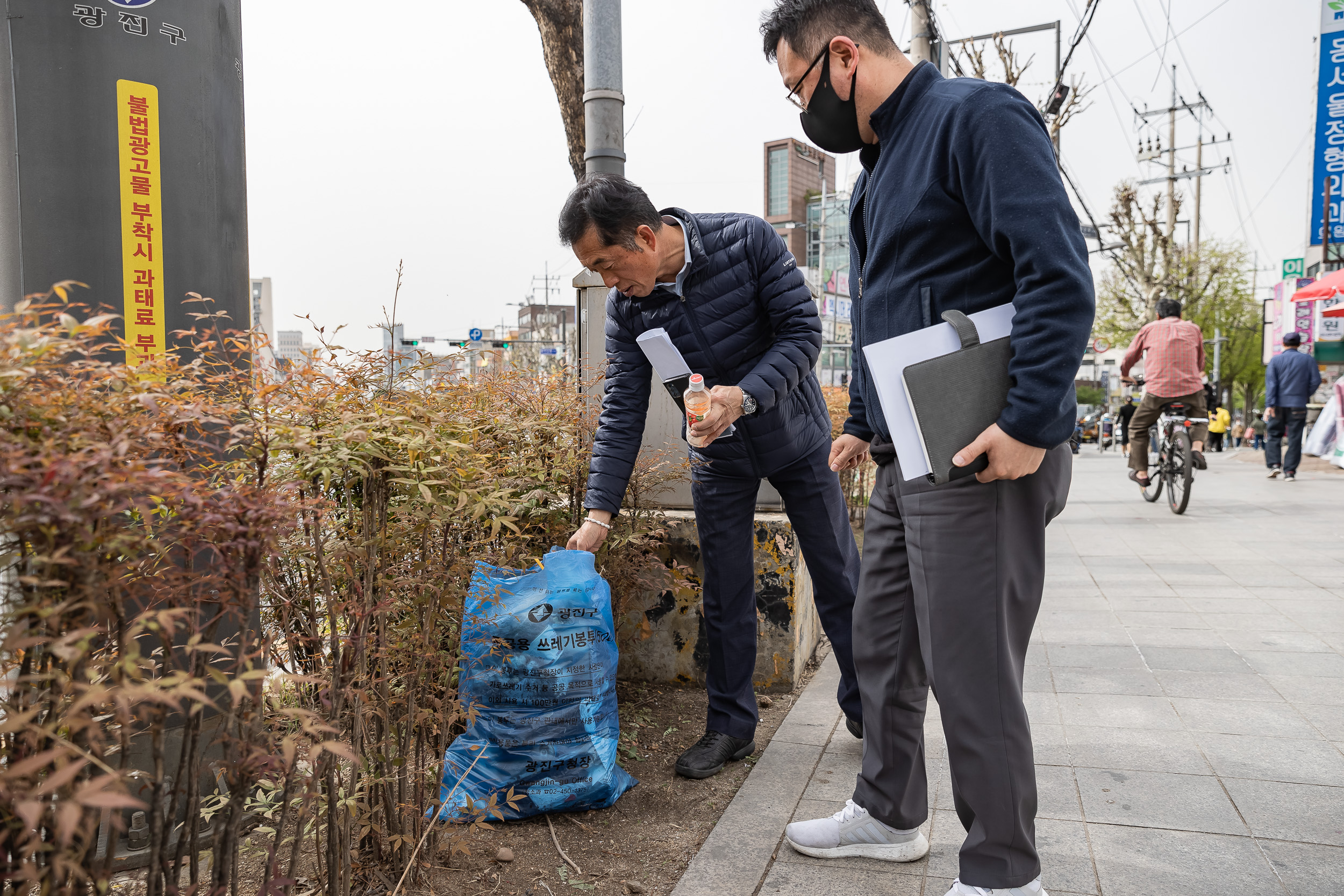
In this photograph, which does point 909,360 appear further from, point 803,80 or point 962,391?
point 803,80

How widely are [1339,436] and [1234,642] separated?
244 cm

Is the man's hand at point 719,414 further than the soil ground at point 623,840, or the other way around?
the man's hand at point 719,414

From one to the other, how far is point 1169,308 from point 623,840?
8.02 m

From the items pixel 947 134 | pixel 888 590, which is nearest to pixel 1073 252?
pixel 947 134

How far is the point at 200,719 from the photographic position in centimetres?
130

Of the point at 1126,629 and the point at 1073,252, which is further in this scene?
the point at 1126,629

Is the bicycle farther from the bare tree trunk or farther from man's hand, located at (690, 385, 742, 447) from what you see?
man's hand, located at (690, 385, 742, 447)

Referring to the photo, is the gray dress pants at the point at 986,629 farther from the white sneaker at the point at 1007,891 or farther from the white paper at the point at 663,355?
the white paper at the point at 663,355

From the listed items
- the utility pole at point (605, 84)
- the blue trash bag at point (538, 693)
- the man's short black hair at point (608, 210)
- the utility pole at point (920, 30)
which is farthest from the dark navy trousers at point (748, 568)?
the utility pole at point (920, 30)

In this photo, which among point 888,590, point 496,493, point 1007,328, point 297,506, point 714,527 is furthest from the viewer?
point 714,527

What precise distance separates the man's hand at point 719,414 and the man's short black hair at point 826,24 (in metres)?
0.92

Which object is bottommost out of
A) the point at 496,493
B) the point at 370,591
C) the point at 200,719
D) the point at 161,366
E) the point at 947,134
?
the point at 200,719

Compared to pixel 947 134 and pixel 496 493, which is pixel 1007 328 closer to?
pixel 947 134

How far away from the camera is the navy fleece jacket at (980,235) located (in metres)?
1.56
